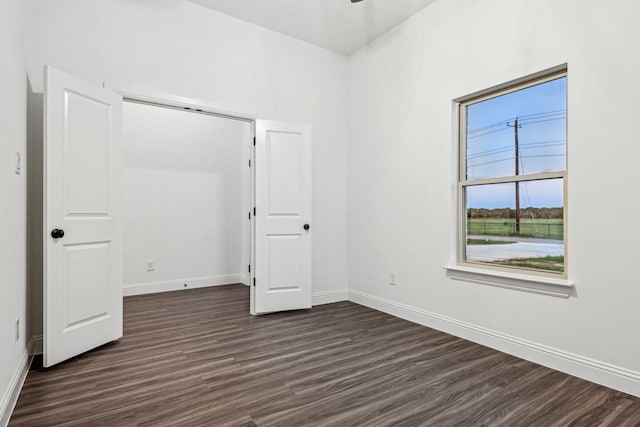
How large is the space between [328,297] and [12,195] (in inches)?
128

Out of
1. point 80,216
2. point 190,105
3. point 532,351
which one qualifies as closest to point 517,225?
point 532,351

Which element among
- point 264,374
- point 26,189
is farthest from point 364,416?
point 26,189

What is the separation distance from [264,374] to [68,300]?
153 centimetres

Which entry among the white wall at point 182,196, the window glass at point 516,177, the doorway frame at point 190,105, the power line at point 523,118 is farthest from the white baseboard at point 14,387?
the power line at point 523,118

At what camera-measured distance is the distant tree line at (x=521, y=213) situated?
8.93 ft

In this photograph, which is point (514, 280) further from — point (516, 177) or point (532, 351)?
point (516, 177)

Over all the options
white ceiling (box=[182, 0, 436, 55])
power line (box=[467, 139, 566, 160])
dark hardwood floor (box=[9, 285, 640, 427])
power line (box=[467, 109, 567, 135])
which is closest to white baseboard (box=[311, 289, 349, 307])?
dark hardwood floor (box=[9, 285, 640, 427])

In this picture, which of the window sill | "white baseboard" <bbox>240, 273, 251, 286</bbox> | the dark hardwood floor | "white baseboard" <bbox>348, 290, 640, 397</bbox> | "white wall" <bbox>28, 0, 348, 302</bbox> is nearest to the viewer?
the dark hardwood floor

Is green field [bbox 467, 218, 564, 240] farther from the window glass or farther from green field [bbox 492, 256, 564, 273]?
green field [bbox 492, 256, 564, 273]

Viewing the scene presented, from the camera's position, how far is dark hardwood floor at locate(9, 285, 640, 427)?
1.94 metres

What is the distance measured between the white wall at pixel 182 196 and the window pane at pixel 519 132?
11.8 ft

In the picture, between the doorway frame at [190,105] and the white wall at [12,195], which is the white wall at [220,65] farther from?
the white wall at [12,195]

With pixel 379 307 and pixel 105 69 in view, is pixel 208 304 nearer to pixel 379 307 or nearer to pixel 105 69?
pixel 379 307

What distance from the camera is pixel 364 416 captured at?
1.94 m
